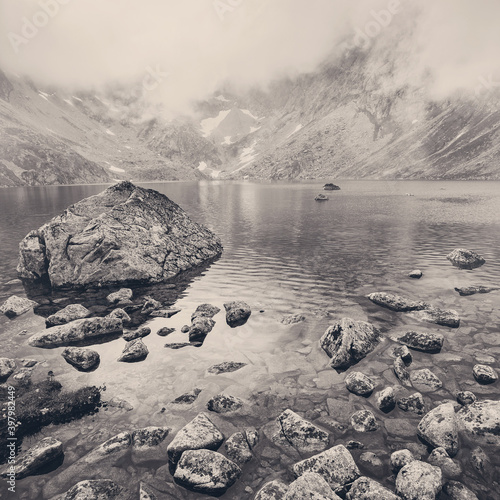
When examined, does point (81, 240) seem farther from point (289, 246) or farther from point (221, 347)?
point (289, 246)

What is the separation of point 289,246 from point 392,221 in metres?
26.8

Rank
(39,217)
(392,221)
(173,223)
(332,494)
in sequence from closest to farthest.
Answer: (332,494), (173,223), (392,221), (39,217)

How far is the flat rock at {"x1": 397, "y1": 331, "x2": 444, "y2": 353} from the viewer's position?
45.0 feet

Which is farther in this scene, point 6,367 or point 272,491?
point 6,367

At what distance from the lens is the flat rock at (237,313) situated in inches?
685

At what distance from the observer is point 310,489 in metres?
7.02

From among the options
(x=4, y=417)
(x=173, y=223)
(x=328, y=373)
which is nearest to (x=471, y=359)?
(x=328, y=373)

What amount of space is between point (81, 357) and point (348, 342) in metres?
11.5

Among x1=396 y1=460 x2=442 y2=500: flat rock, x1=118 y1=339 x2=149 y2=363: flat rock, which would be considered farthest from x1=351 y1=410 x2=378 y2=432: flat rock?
x1=118 y1=339 x2=149 y2=363: flat rock

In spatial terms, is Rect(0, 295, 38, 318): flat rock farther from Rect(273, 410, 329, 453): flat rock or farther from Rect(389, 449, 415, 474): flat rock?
Rect(389, 449, 415, 474): flat rock

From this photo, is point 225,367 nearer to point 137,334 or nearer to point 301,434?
point 301,434

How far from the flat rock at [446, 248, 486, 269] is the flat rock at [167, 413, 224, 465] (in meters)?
26.7

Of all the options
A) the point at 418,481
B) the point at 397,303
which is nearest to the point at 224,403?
the point at 418,481

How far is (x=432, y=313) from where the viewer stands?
56.0 ft
